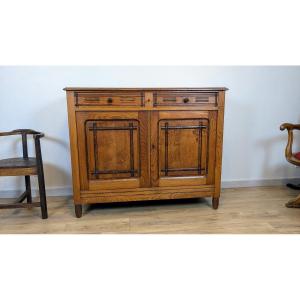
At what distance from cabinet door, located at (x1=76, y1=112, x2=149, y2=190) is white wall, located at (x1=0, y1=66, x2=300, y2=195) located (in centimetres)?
56

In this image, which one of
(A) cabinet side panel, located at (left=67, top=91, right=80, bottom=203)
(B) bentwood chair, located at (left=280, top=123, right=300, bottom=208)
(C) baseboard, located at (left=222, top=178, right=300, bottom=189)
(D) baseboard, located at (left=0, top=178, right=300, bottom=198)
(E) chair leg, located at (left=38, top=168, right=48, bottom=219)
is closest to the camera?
(A) cabinet side panel, located at (left=67, top=91, right=80, bottom=203)

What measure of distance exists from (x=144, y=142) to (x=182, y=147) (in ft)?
0.94

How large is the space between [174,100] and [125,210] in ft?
3.13

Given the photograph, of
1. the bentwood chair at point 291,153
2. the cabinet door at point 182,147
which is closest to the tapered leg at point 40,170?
the cabinet door at point 182,147

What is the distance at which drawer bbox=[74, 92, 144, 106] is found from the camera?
185cm

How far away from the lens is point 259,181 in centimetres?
274

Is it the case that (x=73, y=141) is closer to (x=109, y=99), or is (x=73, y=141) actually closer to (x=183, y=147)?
(x=109, y=99)

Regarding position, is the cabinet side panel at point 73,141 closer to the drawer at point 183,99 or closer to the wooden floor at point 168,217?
the wooden floor at point 168,217

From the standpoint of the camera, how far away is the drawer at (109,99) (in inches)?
73.0

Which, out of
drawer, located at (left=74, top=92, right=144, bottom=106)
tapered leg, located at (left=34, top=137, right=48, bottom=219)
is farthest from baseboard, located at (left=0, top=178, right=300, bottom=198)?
drawer, located at (left=74, top=92, right=144, bottom=106)

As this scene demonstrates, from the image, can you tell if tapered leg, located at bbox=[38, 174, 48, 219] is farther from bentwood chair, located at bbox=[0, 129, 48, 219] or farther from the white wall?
the white wall
